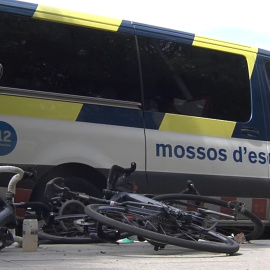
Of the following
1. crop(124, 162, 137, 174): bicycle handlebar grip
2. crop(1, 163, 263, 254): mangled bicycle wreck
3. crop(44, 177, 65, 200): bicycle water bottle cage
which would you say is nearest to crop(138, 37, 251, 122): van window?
crop(124, 162, 137, 174): bicycle handlebar grip

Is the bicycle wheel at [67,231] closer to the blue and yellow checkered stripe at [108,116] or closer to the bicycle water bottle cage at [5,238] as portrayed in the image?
the bicycle water bottle cage at [5,238]

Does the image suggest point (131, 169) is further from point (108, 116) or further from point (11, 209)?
point (11, 209)

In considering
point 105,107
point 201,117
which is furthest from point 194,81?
point 105,107

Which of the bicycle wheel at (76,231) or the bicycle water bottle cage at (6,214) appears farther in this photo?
the bicycle wheel at (76,231)

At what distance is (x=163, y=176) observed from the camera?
5.65 meters

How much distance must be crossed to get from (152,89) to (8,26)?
1.59m

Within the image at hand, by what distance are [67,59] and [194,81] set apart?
1.53m

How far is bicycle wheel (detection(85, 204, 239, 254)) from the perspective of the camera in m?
4.14

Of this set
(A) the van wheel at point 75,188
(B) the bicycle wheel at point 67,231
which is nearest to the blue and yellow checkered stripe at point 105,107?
(A) the van wheel at point 75,188

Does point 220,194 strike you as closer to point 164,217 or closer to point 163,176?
point 163,176

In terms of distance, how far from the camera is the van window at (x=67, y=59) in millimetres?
5000

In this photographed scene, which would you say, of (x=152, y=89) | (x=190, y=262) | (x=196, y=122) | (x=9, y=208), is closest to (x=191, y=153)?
(x=196, y=122)

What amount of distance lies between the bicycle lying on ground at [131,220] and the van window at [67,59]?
3.11 feet

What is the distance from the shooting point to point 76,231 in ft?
15.9
